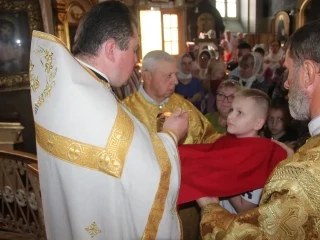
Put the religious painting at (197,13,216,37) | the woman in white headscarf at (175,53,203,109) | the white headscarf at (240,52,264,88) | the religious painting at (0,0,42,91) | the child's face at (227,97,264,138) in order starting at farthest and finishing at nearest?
the religious painting at (197,13,216,37) < the religious painting at (0,0,42,91) < the woman in white headscarf at (175,53,203,109) < the white headscarf at (240,52,264,88) < the child's face at (227,97,264,138)

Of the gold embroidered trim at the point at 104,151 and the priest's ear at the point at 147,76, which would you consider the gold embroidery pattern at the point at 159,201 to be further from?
the priest's ear at the point at 147,76

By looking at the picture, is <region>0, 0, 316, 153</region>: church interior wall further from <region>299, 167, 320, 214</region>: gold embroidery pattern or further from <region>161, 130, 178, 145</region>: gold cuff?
<region>299, 167, 320, 214</region>: gold embroidery pattern

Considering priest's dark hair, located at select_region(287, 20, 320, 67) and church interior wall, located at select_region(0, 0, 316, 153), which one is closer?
priest's dark hair, located at select_region(287, 20, 320, 67)

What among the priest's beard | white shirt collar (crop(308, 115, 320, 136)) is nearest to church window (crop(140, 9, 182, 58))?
the priest's beard

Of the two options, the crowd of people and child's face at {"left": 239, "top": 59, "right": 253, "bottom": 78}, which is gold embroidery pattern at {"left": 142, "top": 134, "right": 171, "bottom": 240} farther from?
child's face at {"left": 239, "top": 59, "right": 253, "bottom": 78}

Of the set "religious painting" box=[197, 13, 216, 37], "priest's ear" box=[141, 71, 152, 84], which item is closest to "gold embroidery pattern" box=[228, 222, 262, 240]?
"priest's ear" box=[141, 71, 152, 84]

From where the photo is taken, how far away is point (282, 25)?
1803cm

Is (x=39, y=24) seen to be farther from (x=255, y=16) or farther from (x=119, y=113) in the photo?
(x=255, y=16)

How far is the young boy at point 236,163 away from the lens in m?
1.81

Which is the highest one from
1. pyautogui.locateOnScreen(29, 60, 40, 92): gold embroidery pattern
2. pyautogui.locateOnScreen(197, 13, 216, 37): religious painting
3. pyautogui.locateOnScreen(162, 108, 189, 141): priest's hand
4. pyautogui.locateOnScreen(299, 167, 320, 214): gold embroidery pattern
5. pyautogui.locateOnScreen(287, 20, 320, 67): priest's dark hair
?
pyautogui.locateOnScreen(197, 13, 216, 37): religious painting

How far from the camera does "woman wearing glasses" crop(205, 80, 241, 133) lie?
296cm

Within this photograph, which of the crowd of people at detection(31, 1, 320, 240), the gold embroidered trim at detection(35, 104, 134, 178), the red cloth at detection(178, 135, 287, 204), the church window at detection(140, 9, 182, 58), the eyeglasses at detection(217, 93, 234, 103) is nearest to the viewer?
the crowd of people at detection(31, 1, 320, 240)

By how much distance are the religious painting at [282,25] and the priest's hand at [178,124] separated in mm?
17156

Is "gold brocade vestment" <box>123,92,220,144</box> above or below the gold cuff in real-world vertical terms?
below
